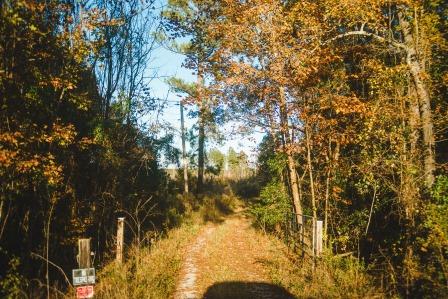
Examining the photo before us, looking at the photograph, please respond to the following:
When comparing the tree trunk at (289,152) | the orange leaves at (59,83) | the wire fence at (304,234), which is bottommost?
the wire fence at (304,234)

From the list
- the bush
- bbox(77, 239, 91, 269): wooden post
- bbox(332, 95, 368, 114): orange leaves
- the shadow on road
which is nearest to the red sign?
bbox(77, 239, 91, 269): wooden post

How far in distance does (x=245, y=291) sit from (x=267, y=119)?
236 inches

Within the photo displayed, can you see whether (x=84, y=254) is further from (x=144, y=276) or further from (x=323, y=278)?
(x=323, y=278)

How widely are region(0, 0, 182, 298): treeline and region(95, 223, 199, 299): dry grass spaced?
91 cm

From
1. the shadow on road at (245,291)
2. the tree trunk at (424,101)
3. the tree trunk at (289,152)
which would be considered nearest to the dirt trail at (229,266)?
the shadow on road at (245,291)

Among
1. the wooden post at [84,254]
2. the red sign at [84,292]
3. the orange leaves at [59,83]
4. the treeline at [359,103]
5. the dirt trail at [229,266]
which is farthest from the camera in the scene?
the treeline at [359,103]

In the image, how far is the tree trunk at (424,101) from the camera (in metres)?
9.94

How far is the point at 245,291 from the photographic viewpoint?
29.6 ft

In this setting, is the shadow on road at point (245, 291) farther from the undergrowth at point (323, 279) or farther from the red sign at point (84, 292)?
the red sign at point (84, 292)

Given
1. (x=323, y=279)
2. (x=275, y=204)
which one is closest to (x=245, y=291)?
(x=323, y=279)

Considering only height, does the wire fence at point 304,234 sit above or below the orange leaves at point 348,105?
below

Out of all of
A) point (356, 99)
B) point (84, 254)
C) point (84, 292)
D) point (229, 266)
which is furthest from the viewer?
point (229, 266)

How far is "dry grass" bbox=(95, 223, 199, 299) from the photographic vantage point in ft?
26.0

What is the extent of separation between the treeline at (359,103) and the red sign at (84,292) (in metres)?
6.15
